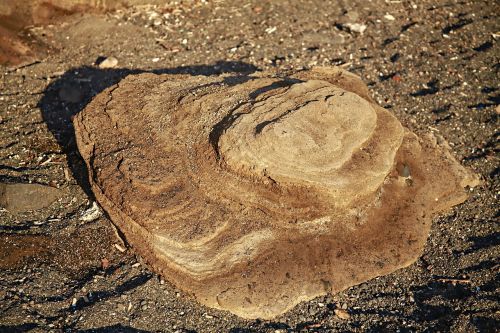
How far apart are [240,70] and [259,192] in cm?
267

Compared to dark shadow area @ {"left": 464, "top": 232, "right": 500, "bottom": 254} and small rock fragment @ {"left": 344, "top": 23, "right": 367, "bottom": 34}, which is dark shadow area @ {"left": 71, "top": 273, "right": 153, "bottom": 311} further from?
small rock fragment @ {"left": 344, "top": 23, "right": 367, "bottom": 34}

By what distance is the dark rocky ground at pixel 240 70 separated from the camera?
432 cm

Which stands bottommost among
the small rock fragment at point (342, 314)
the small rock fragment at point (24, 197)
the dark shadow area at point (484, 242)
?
the dark shadow area at point (484, 242)

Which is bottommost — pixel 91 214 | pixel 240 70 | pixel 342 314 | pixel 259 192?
pixel 342 314

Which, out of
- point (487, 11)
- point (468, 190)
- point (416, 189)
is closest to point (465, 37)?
point (487, 11)

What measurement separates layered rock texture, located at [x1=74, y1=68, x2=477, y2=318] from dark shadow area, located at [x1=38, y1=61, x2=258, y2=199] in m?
1.01

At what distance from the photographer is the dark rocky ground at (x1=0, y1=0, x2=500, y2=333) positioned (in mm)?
4316

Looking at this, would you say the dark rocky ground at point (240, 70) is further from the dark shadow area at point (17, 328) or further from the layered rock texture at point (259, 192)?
the layered rock texture at point (259, 192)

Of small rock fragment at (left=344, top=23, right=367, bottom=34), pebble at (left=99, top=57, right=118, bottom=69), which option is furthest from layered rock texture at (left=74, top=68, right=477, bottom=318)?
small rock fragment at (left=344, top=23, right=367, bottom=34)

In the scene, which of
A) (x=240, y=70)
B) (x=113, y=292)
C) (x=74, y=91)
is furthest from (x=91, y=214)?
(x=240, y=70)

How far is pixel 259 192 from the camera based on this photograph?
4.35m

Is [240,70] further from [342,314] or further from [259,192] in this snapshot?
[342,314]

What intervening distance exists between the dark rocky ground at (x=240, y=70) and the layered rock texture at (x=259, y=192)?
0.64ft

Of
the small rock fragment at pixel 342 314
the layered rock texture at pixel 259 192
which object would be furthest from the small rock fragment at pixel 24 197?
the small rock fragment at pixel 342 314
